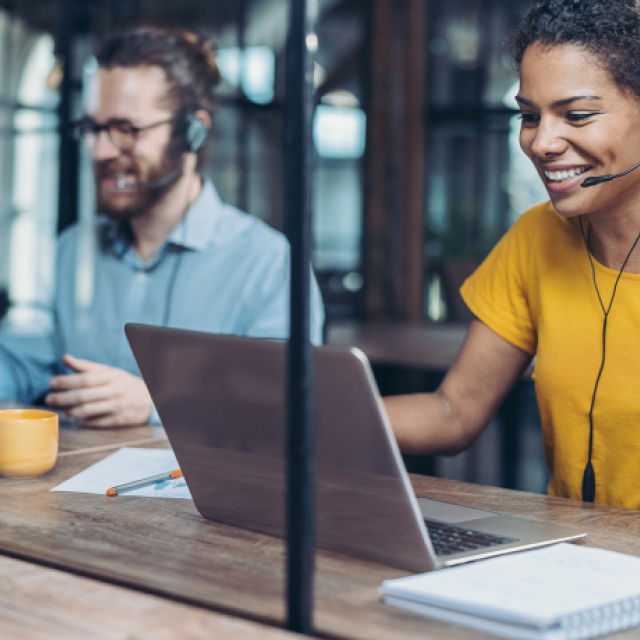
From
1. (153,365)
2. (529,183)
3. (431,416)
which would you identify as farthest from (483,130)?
(153,365)

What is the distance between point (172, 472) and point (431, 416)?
469mm

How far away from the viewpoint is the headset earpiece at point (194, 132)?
205 centimetres

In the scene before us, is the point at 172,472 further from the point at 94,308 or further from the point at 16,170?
the point at 16,170

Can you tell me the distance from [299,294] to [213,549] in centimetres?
37

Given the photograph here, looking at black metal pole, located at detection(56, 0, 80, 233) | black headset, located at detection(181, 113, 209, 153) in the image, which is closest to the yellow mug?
black headset, located at detection(181, 113, 209, 153)

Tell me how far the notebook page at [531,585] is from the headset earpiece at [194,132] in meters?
1.47

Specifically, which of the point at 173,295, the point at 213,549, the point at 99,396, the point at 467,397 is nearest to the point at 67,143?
the point at 173,295

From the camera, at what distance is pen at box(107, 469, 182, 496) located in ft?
3.68

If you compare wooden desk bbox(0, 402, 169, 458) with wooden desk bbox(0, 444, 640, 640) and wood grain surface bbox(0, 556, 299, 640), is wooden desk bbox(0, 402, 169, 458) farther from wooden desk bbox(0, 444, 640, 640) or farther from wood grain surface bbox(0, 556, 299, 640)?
wood grain surface bbox(0, 556, 299, 640)

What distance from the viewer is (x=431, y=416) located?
4.77ft

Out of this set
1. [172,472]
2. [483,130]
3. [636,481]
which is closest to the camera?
[172,472]

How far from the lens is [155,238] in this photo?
6.95 feet

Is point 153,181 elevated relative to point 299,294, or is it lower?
elevated

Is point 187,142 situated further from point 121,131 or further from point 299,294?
point 299,294
